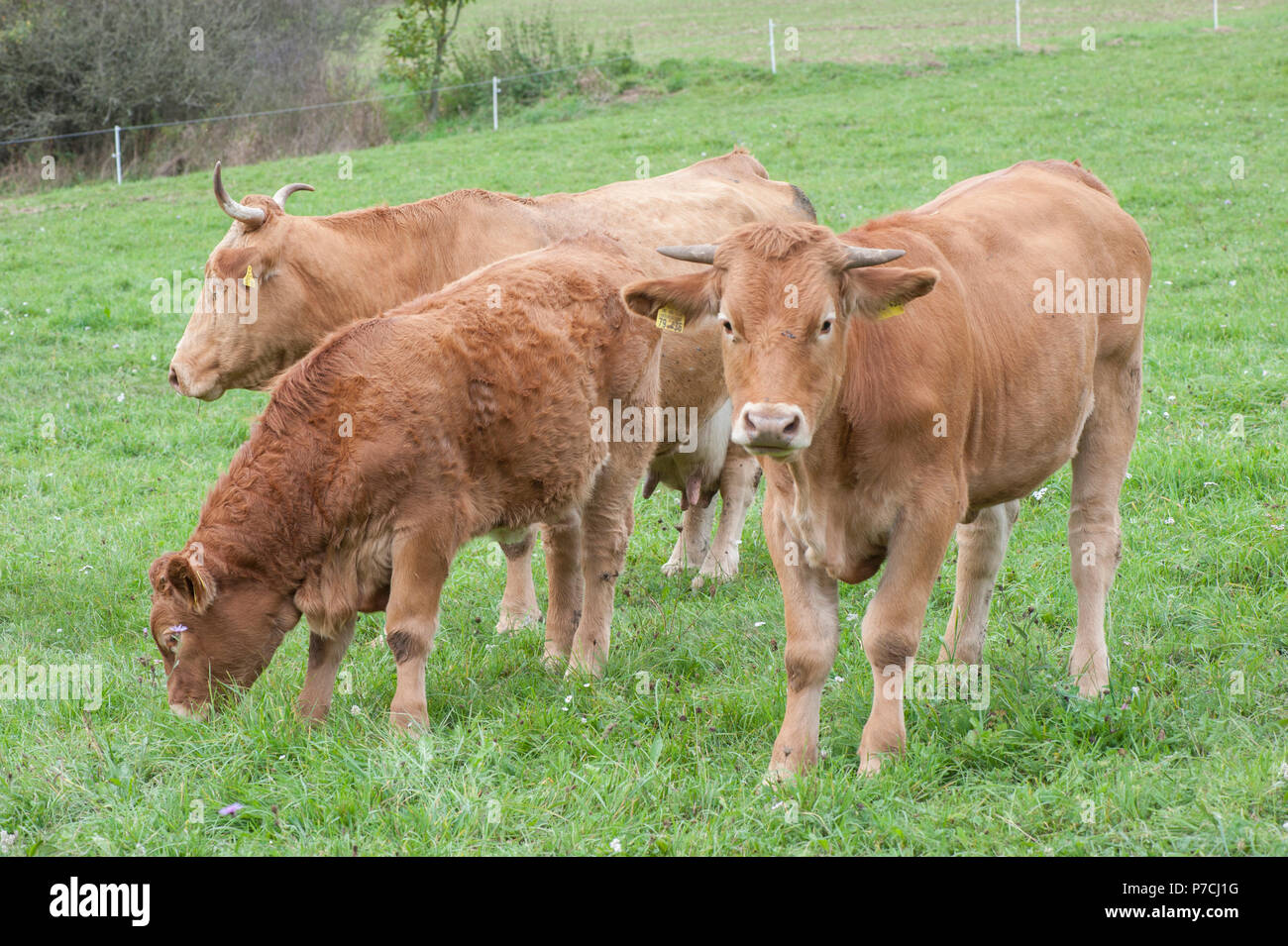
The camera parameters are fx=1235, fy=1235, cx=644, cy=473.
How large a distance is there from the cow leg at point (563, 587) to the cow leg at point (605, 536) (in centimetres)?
6

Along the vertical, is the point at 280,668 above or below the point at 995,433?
below

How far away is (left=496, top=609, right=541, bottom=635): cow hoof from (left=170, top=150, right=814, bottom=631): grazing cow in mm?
413

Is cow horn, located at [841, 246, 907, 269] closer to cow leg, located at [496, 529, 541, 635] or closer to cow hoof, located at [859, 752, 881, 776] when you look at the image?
cow hoof, located at [859, 752, 881, 776]

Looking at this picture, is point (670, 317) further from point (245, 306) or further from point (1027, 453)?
point (245, 306)

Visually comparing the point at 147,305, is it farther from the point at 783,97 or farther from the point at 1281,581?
the point at 783,97

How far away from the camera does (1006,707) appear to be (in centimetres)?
462

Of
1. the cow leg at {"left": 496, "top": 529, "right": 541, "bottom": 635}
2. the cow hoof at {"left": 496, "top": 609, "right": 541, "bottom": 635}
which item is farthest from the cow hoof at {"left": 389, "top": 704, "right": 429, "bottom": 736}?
the cow leg at {"left": 496, "top": 529, "right": 541, "bottom": 635}

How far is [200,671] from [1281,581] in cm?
480

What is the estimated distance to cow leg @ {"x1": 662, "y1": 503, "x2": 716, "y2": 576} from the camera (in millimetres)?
7484

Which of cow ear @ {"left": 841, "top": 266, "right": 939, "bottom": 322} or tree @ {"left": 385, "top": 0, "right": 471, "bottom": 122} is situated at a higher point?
tree @ {"left": 385, "top": 0, "right": 471, "bottom": 122}

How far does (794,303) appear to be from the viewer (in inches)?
158
